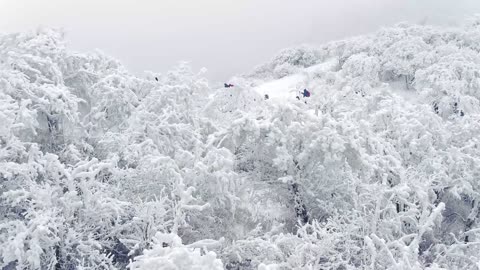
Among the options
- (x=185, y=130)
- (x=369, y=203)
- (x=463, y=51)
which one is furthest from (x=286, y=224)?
(x=463, y=51)

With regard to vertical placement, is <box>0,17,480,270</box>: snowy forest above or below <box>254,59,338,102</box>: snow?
above

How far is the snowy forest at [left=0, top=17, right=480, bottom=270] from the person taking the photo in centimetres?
716

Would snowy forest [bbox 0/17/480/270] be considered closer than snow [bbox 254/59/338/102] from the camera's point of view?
Yes

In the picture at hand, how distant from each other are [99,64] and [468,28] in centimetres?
2177

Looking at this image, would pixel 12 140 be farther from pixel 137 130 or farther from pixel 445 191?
pixel 445 191

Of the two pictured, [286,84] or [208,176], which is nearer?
[208,176]

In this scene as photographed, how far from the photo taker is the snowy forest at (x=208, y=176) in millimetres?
7160

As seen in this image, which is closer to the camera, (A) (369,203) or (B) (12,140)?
(B) (12,140)

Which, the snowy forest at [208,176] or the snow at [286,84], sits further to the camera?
the snow at [286,84]

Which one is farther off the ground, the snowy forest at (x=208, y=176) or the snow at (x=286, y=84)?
the snowy forest at (x=208, y=176)

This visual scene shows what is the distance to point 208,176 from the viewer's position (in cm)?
820

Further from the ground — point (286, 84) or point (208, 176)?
point (208, 176)

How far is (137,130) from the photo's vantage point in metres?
9.93

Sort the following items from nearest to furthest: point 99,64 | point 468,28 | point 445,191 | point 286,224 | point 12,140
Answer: point 12,140
point 286,224
point 445,191
point 99,64
point 468,28
